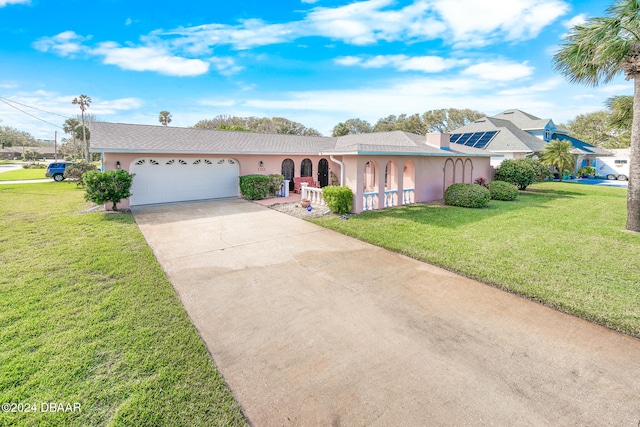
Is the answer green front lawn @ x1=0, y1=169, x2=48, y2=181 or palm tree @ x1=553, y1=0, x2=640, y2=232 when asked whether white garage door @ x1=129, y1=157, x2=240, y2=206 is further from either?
green front lawn @ x1=0, y1=169, x2=48, y2=181

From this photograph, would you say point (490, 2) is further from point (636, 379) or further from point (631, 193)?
point (636, 379)

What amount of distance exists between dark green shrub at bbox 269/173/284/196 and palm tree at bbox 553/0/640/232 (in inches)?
507

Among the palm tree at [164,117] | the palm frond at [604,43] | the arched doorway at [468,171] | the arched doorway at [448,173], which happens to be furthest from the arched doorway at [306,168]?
the palm tree at [164,117]

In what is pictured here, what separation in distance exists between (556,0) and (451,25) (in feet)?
12.3

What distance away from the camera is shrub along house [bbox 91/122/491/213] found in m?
12.2

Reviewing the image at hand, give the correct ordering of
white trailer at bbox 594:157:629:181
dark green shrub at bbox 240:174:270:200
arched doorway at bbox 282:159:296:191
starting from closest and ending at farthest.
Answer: dark green shrub at bbox 240:174:270:200 < arched doorway at bbox 282:159:296:191 < white trailer at bbox 594:157:629:181

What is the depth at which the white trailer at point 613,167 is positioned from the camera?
32.6m

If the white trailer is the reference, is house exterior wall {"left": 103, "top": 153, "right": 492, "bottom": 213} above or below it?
below

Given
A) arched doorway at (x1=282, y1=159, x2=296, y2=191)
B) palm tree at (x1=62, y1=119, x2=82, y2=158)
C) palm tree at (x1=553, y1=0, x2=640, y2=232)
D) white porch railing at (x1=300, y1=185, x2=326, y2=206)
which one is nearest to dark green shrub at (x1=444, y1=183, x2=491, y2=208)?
palm tree at (x1=553, y1=0, x2=640, y2=232)

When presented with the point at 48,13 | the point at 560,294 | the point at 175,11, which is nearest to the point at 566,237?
the point at 560,294

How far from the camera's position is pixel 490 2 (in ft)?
36.9

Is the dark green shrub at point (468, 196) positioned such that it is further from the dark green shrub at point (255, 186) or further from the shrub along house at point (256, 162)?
the dark green shrub at point (255, 186)

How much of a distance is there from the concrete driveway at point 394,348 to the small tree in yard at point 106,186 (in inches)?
277

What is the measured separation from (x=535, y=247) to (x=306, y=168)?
13.0 metres
